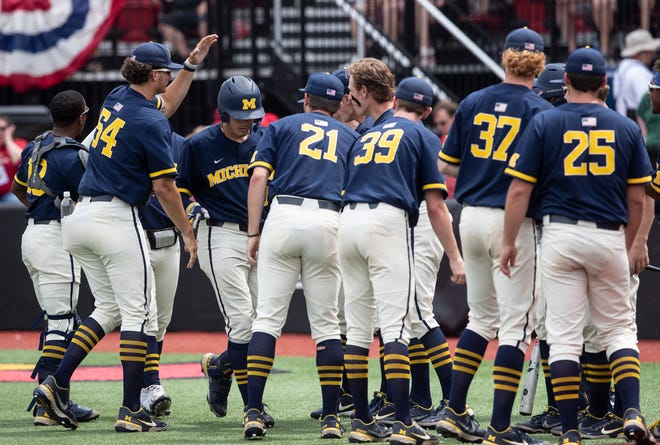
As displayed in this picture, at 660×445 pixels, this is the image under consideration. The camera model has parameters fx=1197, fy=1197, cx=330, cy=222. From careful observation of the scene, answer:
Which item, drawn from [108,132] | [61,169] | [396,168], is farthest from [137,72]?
[396,168]

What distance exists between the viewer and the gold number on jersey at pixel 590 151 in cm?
616

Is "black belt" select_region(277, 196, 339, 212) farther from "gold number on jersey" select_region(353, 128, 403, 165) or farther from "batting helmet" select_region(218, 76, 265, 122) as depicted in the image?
"batting helmet" select_region(218, 76, 265, 122)

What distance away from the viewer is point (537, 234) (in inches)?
277

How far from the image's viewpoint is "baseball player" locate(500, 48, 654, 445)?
242 inches

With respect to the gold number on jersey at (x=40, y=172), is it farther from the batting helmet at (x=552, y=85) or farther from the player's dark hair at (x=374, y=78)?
the batting helmet at (x=552, y=85)

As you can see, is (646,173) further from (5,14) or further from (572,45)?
(5,14)

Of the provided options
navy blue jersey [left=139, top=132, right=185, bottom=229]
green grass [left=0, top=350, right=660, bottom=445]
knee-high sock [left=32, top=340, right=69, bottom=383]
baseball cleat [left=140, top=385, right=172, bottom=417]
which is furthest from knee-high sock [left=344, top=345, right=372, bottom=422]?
knee-high sock [left=32, top=340, right=69, bottom=383]

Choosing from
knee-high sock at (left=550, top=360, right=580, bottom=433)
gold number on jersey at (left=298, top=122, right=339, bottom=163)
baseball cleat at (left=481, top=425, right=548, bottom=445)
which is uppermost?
gold number on jersey at (left=298, top=122, right=339, bottom=163)

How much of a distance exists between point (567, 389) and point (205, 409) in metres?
3.28

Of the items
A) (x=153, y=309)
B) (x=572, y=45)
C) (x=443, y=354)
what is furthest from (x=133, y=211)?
(x=572, y=45)

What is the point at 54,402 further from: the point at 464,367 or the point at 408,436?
the point at 464,367

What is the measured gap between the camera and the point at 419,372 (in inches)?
307

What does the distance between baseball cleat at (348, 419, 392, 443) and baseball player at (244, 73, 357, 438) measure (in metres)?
0.19

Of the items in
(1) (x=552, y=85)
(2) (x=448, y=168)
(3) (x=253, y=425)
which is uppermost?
(1) (x=552, y=85)
